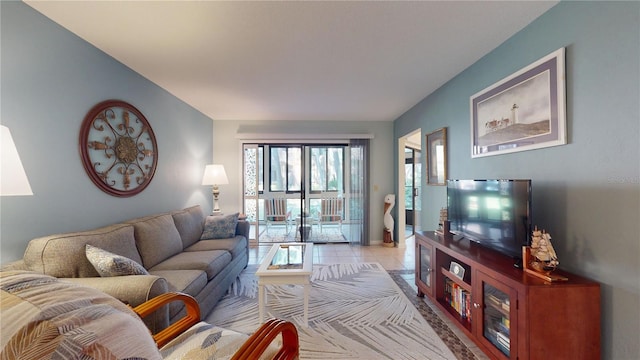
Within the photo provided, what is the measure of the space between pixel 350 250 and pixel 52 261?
377 centimetres

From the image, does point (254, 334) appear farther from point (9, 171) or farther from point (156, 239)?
point (156, 239)

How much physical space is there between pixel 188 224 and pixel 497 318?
10.4ft

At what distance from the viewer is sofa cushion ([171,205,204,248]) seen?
287 centimetres

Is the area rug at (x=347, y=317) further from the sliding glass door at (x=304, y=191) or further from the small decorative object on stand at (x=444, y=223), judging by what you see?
the sliding glass door at (x=304, y=191)

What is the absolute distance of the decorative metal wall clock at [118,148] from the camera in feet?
6.85

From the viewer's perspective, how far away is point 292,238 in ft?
17.4

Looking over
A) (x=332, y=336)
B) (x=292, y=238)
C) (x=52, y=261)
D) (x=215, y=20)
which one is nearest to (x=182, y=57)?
(x=215, y=20)

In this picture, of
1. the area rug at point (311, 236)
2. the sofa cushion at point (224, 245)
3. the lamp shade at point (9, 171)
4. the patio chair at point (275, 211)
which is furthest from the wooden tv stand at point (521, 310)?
the patio chair at point (275, 211)

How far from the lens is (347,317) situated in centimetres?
224

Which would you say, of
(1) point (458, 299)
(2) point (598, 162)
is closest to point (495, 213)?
(2) point (598, 162)

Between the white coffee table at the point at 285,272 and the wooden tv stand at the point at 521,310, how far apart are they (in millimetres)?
1236

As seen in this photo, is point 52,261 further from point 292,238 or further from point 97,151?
point 292,238

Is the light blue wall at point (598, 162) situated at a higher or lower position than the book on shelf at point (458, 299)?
higher

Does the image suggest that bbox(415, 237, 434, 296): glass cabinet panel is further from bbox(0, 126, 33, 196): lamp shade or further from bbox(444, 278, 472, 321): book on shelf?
bbox(0, 126, 33, 196): lamp shade
